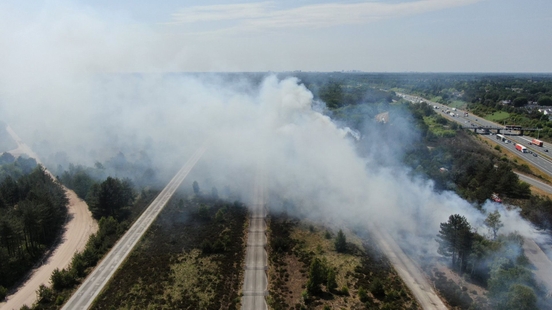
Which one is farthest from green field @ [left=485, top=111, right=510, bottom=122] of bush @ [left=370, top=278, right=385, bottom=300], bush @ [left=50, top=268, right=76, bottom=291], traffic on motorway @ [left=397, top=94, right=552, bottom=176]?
bush @ [left=50, top=268, right=76, bottom=291]

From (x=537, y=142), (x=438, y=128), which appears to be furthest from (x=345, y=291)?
(x=537, y=142)

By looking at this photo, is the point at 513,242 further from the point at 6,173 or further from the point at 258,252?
the point at 6,173

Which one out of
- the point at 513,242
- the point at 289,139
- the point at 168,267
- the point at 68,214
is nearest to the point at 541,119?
the point at 289,139

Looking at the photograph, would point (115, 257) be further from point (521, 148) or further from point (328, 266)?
point (521, 148)

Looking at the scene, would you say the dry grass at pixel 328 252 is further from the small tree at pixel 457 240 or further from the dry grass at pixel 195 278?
the dry grass at pixel 195 278

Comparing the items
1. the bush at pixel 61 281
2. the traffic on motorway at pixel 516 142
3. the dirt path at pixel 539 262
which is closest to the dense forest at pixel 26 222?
the bush at pixel 61 281
